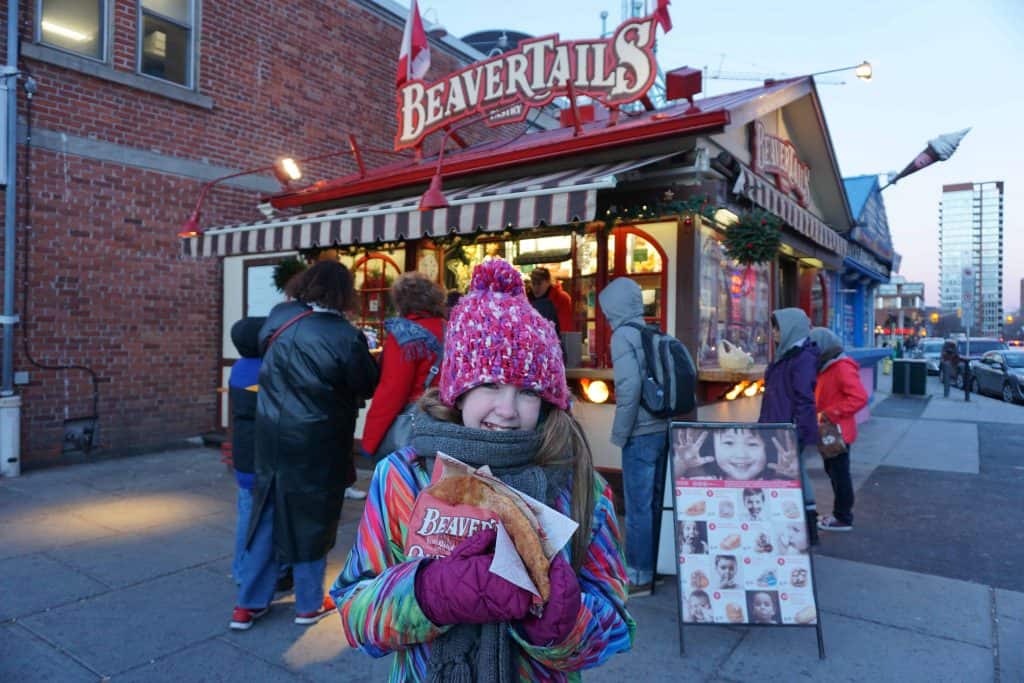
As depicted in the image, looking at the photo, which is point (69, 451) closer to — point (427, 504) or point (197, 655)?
point (197, 655)

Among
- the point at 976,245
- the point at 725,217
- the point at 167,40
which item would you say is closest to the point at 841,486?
the point at 725,217

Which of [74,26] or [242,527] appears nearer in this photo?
[242,527]

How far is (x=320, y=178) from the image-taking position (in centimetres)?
1123

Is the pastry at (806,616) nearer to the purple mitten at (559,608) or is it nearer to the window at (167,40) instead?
the purple mitten at (559,608)

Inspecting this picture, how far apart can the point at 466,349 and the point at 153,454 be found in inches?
339

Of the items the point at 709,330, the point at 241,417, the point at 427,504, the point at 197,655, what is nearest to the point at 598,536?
the point at 427,504

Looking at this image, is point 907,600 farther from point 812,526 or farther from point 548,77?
point 548,77

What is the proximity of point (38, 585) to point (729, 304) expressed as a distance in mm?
6573

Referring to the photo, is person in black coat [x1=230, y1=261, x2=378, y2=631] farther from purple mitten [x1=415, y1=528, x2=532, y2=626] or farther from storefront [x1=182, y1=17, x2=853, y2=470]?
purple mitten [x1=415, y1=528, x2=532, y2=626]

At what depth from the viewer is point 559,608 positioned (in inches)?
47.1

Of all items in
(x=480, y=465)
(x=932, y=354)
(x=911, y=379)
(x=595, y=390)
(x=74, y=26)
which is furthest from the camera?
(x=932, y=354)

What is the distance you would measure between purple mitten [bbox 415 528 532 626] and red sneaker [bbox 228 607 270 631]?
293 centimetres

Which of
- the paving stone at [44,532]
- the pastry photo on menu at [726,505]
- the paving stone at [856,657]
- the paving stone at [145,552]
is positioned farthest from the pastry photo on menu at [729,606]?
the paving stone at [44,532]

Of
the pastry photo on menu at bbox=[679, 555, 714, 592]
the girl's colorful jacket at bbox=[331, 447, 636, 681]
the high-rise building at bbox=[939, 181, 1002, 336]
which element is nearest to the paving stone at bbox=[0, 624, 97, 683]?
the girl's colorful jacket at bbox=[331, 447, 636, 681]
